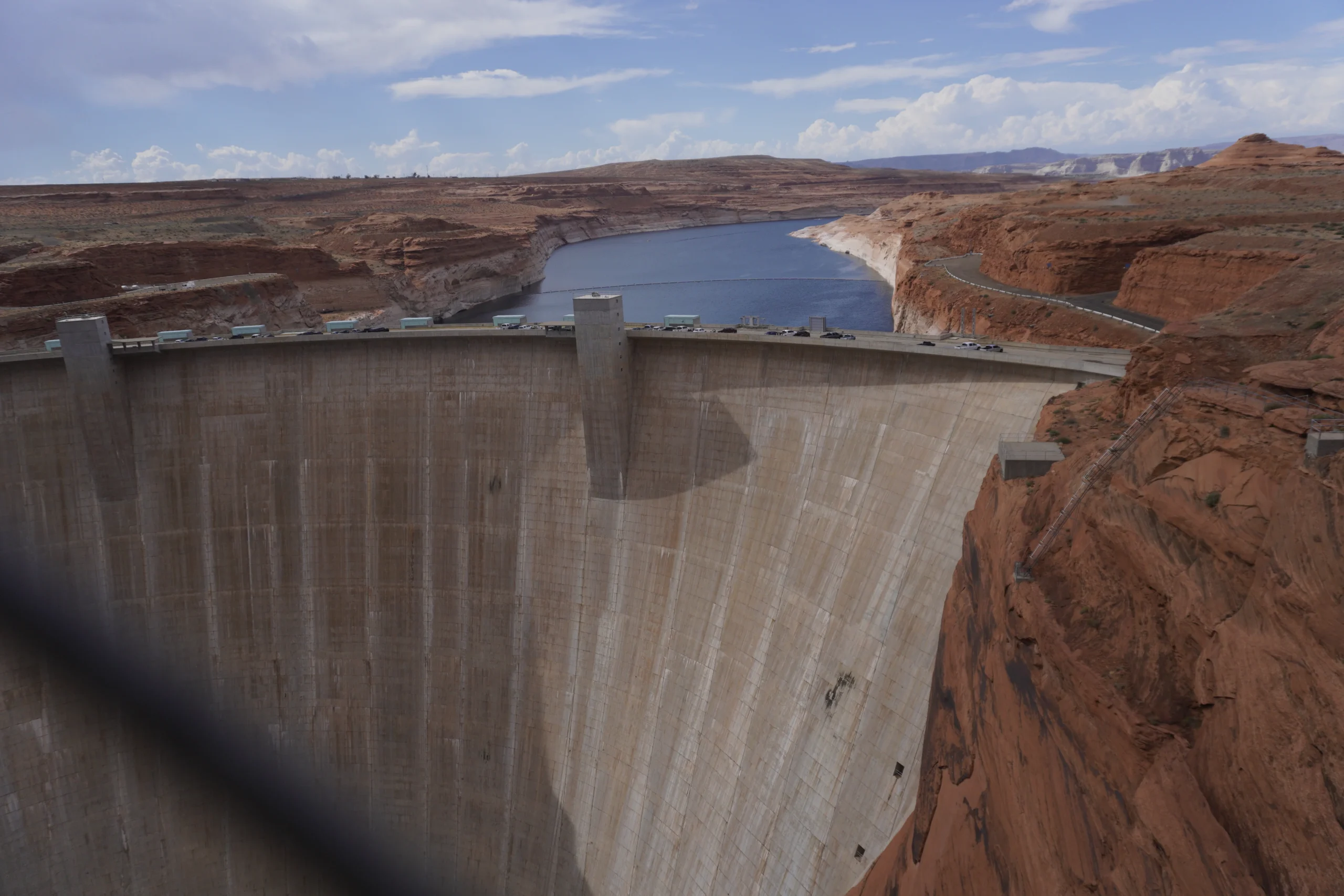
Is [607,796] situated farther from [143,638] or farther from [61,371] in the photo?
[61,371]

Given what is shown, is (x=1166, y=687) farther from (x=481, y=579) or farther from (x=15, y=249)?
(x=15, y=249)

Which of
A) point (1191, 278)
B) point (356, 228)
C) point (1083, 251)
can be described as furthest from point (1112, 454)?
point (356, 228)

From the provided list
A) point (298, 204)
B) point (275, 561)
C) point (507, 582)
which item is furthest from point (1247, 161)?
point (298, 204)

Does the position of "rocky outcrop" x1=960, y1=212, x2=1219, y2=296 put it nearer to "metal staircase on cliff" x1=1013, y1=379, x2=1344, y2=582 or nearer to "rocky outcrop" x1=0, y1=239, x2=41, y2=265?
"metal staircase on cliff" x1=1013, y1=379, x2=1344, y2=582

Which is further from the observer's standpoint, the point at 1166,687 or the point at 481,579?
the point at 481,579

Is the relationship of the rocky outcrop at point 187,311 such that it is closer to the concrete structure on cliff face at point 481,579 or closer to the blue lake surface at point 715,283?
the concrete structure on cliff face at point 481,579

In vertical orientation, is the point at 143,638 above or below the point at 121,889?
above

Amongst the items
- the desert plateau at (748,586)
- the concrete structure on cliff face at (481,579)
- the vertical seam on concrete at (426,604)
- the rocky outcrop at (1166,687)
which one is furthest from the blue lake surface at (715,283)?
the rocky outcrop at (1166,687)
